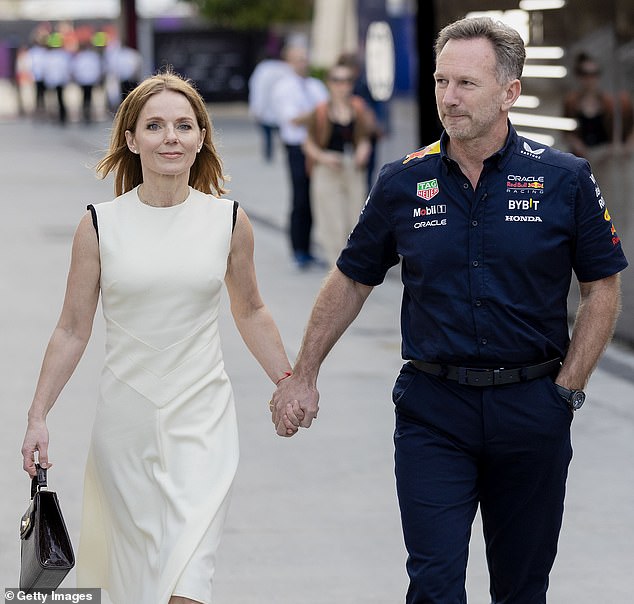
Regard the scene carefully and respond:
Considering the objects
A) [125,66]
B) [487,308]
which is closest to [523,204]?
[487,308]

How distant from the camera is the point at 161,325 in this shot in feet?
13.2

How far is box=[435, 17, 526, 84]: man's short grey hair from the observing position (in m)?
3.86

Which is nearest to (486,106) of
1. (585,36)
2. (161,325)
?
(161,325)

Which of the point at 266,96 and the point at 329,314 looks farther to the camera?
the point at 266,96

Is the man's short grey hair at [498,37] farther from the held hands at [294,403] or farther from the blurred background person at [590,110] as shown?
the blurred background person at [590,110]

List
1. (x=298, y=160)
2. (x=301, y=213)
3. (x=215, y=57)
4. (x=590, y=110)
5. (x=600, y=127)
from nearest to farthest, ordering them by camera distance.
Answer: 1. (x=600, y=127)
2. (x=590, y=110)
3. (x=301, y=213)
4. (x=298, y=160)
5. (x=215, y=57)

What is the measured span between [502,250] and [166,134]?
0.94 m

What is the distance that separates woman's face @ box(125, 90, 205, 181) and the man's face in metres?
0.69

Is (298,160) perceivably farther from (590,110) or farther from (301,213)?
(590,110)

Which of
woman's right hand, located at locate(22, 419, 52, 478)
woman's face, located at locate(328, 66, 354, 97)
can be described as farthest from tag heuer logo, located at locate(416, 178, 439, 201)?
woman's face, located at locate(328, 66, 354, 97)

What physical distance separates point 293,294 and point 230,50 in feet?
92.8

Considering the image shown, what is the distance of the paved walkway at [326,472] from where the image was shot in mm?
5426

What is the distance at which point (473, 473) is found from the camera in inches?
155

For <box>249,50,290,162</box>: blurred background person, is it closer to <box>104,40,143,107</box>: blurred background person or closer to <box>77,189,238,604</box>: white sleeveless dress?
<box>104,40,143,107</box>: blurred background person
